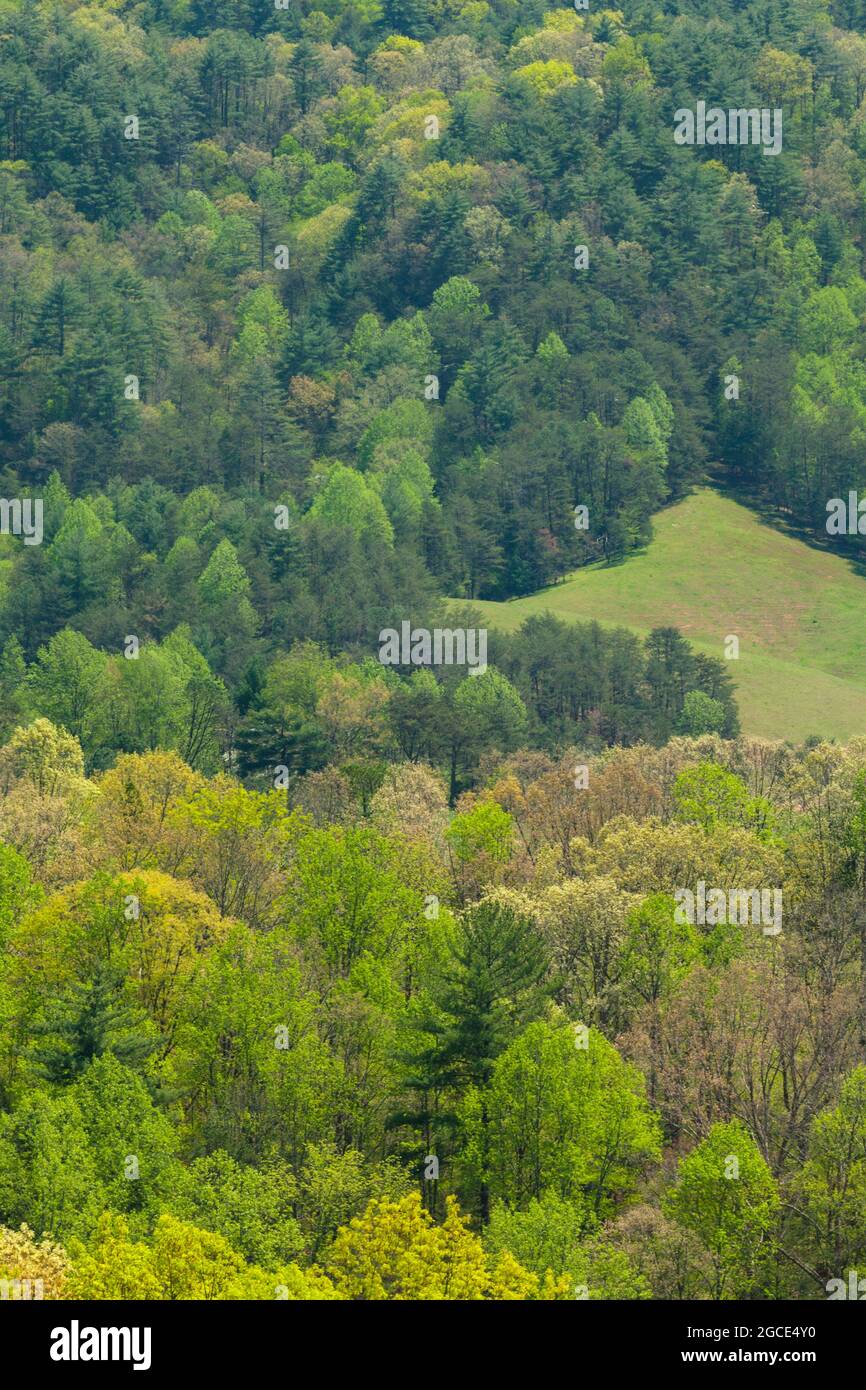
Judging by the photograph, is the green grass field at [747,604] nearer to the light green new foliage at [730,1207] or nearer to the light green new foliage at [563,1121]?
the light green new foliage at [563,1121]

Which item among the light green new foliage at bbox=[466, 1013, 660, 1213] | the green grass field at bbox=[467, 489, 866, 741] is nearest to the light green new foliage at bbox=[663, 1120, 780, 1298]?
the light green new foliage at bbox=[466, 1013, 660, 1213]

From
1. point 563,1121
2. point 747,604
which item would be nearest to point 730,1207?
point 563,1121

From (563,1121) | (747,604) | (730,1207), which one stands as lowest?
(747,604)

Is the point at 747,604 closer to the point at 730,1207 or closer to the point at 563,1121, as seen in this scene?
the point at 563,1121

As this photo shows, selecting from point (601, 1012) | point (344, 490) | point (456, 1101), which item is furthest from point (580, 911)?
point (344, 490)

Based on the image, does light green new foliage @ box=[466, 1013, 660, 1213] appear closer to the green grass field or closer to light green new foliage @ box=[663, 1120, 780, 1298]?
light green new foliage @ box=[663, 1120, 780, 1298]

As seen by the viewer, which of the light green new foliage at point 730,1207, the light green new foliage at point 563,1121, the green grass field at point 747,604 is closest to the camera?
the light green new foliage at point 730,1207

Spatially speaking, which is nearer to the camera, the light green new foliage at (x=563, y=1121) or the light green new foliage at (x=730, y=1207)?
the light green new foliage at (x=730, y=1207)

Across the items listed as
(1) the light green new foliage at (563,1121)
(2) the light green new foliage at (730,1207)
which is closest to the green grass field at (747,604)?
(1) the light green new foliage at (563,1121)
